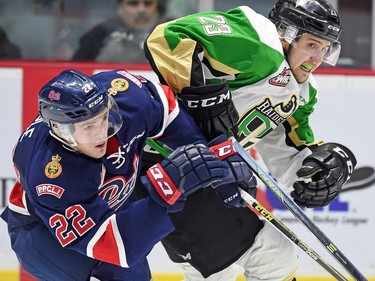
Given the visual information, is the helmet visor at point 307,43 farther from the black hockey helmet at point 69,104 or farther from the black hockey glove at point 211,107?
the black hockey helmet at point 69,104

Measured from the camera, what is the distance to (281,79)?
10.8 feet

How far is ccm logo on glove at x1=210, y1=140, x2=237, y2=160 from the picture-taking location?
2906 mm

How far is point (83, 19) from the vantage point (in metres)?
4.54

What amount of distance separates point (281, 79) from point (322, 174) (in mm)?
420

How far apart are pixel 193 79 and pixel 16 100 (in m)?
1.39

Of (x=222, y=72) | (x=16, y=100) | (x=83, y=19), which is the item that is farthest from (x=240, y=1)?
(x=222, y=72)

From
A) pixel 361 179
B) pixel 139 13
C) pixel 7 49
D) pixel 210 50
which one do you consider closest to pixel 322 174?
pixel 210 50

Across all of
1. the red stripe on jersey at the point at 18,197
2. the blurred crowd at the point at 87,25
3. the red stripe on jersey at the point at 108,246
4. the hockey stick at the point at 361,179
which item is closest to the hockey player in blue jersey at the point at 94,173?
the red stripe on jersey at the point at 108,246

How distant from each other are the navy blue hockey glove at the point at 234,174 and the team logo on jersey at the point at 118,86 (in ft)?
1.07

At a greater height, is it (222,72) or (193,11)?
(222,72)

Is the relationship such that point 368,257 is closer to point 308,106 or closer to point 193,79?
point 308,106

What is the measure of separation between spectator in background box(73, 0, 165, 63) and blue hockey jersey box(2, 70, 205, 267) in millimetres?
1599

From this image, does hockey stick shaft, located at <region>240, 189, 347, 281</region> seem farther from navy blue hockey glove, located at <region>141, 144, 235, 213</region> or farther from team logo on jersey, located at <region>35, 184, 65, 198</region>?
team logo on jersey, located at <region>35, 184, 65, 198</region>

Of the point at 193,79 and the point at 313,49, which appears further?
the point at 313,49
